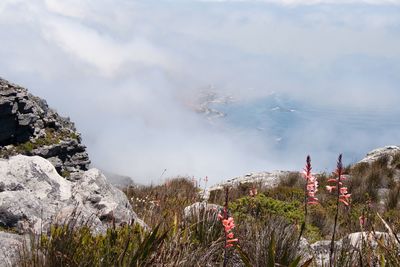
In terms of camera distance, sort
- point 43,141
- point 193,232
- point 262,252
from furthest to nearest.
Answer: point 43,141 → point 193,232 → point 262,252

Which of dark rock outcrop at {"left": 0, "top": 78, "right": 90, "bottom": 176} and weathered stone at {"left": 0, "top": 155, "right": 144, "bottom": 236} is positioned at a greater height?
dark rock outcrop at {"left": 0, "top": 78, "right": 90, "bottom": 176}

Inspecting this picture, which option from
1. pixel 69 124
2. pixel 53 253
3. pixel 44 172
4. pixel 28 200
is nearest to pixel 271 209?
pixel 44 172

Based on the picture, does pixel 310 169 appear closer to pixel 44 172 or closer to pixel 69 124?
pixel 44 172

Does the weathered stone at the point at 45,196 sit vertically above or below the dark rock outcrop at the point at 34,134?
below

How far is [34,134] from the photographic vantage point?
4462 centimetres

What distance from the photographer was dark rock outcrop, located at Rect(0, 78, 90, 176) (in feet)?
134

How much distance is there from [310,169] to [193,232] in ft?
7.69

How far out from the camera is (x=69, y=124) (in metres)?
56.7

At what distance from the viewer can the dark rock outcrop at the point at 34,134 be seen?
134 feet

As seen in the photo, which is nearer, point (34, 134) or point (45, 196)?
point (45, 196)

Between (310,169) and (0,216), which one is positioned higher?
(310,169)

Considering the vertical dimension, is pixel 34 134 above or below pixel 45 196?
above

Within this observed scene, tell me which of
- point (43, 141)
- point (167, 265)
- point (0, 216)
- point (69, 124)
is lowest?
point (167, 265)

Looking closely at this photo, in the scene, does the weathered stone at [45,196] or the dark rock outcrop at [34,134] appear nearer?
the weathered stone at [45,196]
